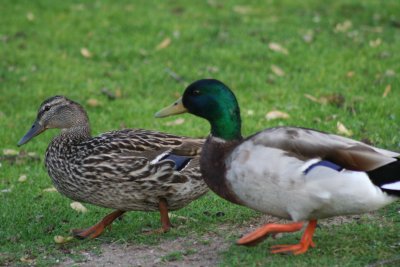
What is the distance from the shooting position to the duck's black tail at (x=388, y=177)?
4914 mm

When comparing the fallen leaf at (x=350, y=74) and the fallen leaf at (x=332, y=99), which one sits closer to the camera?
the fallen leaf at (x=332, y=99)

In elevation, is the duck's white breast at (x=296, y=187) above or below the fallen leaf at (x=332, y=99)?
above

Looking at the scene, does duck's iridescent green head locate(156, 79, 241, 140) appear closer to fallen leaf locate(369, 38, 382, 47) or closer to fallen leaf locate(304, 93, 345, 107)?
fallen leaf locate(304, 93, 345, 107)

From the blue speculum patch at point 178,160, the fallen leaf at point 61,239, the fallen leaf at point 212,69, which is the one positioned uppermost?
the blue speculum patch at point 178,160

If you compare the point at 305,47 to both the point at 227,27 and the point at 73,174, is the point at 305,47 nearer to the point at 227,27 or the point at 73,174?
the point at 227,27

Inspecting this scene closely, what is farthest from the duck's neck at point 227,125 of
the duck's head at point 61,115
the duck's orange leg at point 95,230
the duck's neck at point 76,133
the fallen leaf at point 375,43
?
the fallen leaf at point 375,43

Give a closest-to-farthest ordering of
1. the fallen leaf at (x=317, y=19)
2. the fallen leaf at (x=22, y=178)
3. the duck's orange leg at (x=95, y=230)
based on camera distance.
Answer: the duck's orange leg at (x=95, y=230)
the fallen leaf at (x=22, y=178)
the fallen leaf at (x=317, y=19)

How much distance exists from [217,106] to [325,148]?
2.96ft

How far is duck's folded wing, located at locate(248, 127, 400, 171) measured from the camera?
492 centimetres

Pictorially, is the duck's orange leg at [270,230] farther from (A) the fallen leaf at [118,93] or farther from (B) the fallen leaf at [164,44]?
(B) the fallen leaf at [164,44]

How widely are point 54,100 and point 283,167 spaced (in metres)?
2.72

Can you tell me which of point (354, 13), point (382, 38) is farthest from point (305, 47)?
point (354, 13)

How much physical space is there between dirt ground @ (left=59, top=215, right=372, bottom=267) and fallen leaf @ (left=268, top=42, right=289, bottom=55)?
525 centimetres

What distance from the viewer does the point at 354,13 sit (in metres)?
12.9
